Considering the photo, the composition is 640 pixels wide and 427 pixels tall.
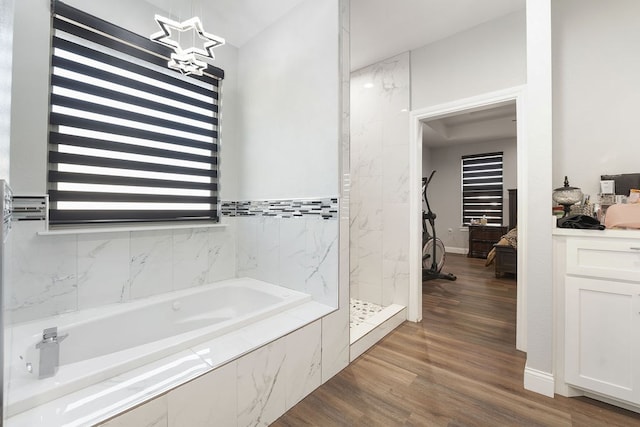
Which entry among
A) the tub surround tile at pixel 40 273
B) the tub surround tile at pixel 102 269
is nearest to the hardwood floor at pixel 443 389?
the tub surround tile at pixel 102 269

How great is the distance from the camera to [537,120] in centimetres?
170

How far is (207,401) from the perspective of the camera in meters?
1.19

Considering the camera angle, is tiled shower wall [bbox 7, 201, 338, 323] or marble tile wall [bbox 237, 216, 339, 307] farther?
marble tile wall [bbox 237, 216, 339, 307]

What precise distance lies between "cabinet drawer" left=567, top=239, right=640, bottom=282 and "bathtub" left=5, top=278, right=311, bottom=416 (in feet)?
5.80

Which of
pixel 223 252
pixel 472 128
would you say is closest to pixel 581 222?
pixel 223 252

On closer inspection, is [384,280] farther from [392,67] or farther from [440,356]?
[392,67]

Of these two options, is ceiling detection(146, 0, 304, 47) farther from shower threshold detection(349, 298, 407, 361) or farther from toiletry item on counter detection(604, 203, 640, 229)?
shower threshold detection(349, 298, 407, 361)

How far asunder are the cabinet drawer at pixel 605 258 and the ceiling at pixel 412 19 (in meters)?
1.97

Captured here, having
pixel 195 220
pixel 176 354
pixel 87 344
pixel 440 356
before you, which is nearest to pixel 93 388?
pixel 176 354

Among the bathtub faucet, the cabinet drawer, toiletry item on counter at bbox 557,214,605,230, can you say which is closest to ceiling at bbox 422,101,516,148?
toiletry item on counter at bbox 557,214,605,230

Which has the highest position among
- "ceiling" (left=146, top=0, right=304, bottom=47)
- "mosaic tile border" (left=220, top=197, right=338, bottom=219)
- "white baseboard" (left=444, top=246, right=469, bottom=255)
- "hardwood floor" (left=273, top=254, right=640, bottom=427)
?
"ceiling" (left=146, top=0, right=304, bottom=47)

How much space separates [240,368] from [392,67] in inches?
123

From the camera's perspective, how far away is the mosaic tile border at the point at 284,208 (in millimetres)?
2046

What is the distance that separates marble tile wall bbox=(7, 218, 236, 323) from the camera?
1.61m
